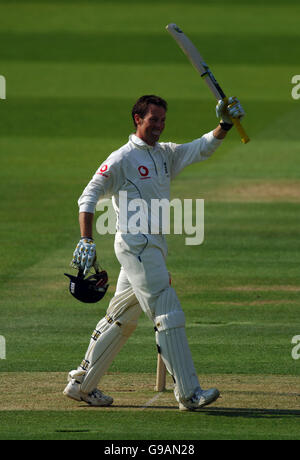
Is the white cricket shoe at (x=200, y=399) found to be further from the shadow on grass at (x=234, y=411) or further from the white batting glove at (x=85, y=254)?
the white batting glove at (x=85, y=254)

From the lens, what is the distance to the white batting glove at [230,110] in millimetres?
7884

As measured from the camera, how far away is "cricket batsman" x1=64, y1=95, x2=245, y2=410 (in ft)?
24.4

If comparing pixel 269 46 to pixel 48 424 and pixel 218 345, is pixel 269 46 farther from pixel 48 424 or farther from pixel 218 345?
pixel 48 424

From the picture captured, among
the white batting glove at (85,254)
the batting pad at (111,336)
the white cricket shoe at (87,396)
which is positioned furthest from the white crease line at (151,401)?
the white batting glove at (85,254)

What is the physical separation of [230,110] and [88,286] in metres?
1.56

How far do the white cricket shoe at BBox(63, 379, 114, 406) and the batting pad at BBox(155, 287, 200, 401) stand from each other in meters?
0.54

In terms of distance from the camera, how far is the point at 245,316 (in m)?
10.7

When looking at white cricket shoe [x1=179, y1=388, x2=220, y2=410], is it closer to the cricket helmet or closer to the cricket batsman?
the cricket batsman

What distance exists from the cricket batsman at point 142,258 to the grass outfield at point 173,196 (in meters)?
0.23

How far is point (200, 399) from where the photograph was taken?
7332mm
